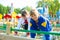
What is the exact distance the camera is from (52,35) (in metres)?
4.23

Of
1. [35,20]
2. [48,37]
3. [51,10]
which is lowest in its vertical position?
[48,37]

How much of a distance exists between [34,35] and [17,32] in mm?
806

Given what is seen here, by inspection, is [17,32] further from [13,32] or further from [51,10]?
[51,10]

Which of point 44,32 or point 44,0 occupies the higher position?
point 44,0

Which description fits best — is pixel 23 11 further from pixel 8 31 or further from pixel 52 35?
pixel 52 35

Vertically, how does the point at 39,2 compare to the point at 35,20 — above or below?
above

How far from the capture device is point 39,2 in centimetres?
4294

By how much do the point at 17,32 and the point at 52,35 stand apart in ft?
4.82

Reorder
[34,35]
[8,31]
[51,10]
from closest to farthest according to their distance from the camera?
[34,35] < [8,31] < [51,10]

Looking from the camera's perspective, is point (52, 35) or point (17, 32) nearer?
point (52, 35)

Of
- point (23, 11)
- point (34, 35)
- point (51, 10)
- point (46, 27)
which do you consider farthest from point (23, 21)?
point (51, 10)

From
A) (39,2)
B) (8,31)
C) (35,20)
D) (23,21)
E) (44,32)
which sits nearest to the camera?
(44,32)

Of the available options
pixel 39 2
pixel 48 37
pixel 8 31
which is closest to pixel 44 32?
pixel 48 37

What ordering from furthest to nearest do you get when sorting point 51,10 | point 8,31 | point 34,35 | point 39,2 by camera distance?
1. point 39,2
2. point 51,10
3. point 8,31
4. point 34,35
